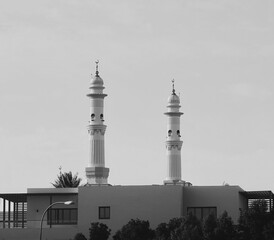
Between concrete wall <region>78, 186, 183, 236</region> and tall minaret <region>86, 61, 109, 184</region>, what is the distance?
12.7 meters

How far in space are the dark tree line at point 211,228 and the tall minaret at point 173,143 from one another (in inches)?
1044

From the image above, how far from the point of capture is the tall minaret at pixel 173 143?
11156 cm

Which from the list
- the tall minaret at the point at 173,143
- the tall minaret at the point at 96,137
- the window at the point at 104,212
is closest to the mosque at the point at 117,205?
the window at the point at 104,212

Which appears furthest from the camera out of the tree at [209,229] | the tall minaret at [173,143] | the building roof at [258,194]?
the tall minaret at [173,143]

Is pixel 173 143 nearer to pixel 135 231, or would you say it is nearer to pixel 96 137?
pixel 96 137

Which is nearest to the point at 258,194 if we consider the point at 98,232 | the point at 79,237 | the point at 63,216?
the point at 98,232

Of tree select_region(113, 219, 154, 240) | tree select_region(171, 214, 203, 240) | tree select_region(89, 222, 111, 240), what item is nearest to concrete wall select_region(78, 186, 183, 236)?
tree select_region(89, 222, 111, 240)

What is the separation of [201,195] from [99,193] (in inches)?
315

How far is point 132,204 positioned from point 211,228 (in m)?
11.3

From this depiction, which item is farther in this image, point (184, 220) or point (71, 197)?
point (71, 197)

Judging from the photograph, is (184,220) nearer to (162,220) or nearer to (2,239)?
(162,220)

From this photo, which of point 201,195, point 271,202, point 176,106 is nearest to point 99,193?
point 201,195

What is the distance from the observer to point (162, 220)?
90438 mm

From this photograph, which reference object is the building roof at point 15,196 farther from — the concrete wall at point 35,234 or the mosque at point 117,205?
the concrete wall at point 35,234
